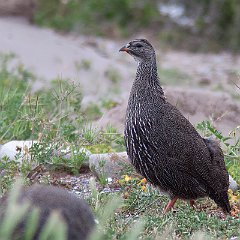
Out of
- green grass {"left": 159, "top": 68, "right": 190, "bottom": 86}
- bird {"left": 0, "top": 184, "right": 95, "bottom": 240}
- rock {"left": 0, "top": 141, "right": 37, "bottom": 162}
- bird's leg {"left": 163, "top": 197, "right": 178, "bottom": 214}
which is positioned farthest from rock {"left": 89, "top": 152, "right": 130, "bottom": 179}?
green grass {"left": 159, "top": 68, "right": 190, "bottom": 86}

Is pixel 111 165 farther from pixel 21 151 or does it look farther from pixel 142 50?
pixel 142 50

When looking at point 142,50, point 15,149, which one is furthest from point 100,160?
point 142,50

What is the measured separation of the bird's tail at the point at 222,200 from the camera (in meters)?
6.03

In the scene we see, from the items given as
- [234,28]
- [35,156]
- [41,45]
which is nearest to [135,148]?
[35,156]

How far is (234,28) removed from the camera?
51.9 ft

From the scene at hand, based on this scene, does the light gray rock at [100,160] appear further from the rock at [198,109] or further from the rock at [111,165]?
the rock at [198,109]

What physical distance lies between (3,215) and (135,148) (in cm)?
191

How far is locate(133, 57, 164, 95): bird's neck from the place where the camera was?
20.8 ft

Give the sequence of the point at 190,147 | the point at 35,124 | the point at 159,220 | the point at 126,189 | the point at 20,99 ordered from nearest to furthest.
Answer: the point at 159,220 < the point at 190,147 < the point at 126,189 < the point at 35,124 < the point at 20,99

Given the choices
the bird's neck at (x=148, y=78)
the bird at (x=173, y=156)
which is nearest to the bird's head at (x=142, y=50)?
the bird's neck at (x=148, y=78)

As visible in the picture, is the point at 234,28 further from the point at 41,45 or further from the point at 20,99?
the point at 20,99

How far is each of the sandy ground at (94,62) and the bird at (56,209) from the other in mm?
5952

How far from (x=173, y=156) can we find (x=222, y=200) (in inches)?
19.5

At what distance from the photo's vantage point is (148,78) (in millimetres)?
6402
